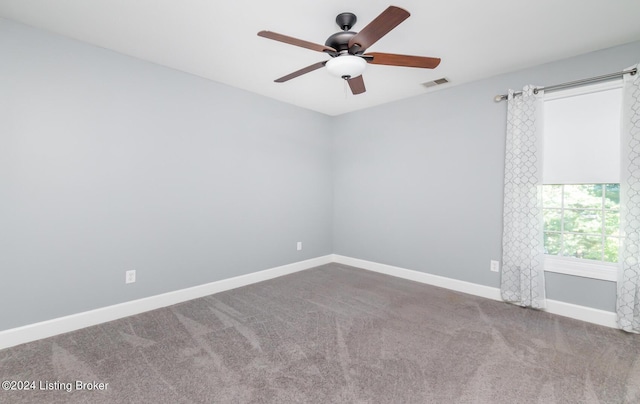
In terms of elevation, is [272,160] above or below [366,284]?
above

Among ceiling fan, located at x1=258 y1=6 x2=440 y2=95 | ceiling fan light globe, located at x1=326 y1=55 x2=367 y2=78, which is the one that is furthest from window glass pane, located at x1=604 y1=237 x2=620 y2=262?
ceiling fan light globe, located at x1=326 y1=55 x2=367 y2=78

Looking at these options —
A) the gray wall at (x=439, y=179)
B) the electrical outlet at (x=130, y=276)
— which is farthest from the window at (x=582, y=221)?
the electrical outlet at (x=130, y=276)

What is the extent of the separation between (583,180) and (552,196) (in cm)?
30

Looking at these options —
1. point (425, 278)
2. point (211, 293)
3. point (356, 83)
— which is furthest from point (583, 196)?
point (211, 293)

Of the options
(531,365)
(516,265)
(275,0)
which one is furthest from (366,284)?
(275,0)

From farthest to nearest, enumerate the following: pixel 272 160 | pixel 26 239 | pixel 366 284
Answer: pixel 272 160
pixel 366 284
pixel 26 239

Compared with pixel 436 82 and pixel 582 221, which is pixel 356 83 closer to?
pixel 436 82

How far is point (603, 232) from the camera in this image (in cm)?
266

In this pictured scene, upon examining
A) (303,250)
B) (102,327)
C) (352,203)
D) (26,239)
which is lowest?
(102,327)

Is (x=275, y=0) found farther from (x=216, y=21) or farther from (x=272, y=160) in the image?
(x=272, y=160)

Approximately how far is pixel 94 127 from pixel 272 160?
1.95m

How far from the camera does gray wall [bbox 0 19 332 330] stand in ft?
7.32

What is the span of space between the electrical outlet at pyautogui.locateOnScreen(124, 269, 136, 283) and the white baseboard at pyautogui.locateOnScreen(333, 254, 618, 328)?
2902 millimetres

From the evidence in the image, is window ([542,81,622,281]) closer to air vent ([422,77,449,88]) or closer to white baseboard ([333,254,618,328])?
white baseboard ([333,254,618,328])
